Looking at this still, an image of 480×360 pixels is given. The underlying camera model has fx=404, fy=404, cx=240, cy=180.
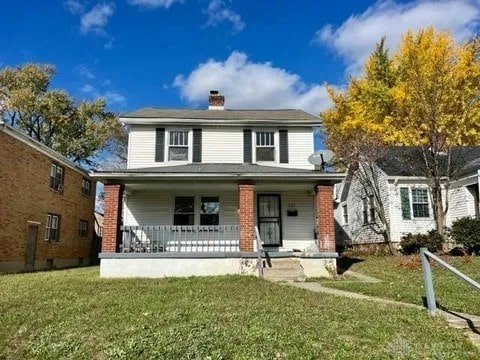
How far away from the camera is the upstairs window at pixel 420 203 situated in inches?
762

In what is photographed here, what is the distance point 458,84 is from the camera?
60.9 feet

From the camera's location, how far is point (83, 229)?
22609mm

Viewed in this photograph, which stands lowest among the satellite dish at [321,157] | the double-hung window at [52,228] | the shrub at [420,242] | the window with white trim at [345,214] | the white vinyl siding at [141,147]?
the shrub at [420,242]

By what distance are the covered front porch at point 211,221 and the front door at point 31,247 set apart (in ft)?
16.9

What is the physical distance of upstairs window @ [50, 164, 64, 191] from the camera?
19141mm

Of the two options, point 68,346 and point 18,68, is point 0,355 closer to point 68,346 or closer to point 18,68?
point 68,346

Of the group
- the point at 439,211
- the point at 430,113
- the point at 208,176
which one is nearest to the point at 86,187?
the point at 208,176

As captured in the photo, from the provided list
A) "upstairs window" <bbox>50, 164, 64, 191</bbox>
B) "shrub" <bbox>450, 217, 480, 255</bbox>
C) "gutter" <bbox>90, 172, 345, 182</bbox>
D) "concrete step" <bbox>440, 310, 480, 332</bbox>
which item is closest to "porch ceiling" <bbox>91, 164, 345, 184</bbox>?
"gutter" <bbox>90, 172, 345, 182</bbox>

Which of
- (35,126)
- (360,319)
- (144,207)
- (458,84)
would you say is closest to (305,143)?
(144,207)

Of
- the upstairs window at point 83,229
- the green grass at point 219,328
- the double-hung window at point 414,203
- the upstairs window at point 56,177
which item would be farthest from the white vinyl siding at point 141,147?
the double-hung window at point 414,203

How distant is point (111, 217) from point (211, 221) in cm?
409

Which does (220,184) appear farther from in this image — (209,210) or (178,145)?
(178,145)

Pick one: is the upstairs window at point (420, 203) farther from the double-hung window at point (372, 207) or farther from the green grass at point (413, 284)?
the green grass at point (413, 284)

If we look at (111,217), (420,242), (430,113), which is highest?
(430,113)
